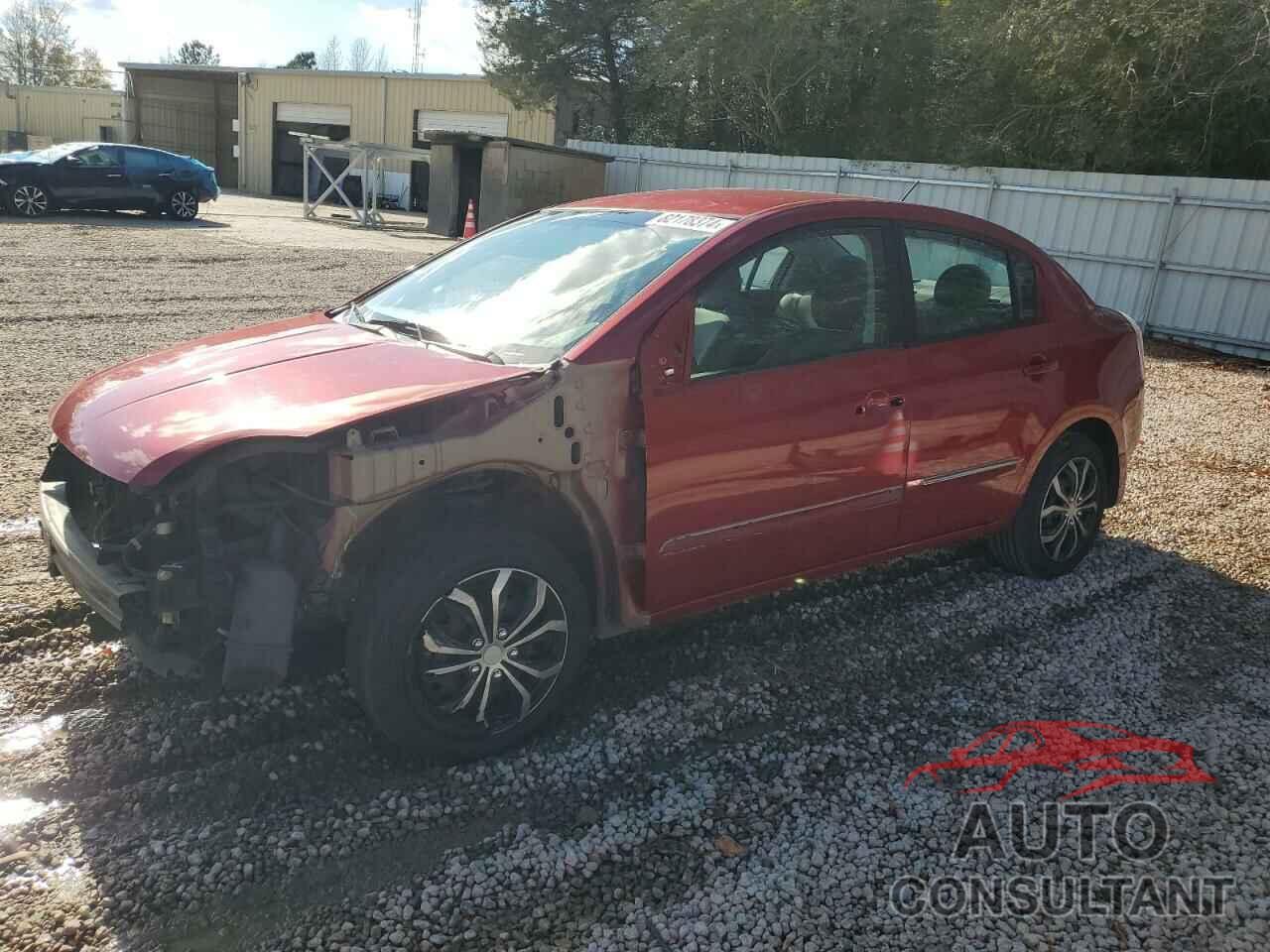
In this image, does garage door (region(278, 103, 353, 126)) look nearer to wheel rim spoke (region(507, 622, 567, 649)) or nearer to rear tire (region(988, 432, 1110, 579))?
rear tire (region(988, 432, 1110, 579))

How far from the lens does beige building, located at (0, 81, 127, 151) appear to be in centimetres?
4438

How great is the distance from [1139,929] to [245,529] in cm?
270

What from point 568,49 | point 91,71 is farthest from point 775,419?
point 91,71

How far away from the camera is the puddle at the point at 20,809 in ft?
8.94

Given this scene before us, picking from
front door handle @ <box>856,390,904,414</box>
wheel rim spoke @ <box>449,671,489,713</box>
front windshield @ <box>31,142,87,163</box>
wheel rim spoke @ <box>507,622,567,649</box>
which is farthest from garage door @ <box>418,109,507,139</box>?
wheel rim spoke @ <box>449,671,489,713</box>

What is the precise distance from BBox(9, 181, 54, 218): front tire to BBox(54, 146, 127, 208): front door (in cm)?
30

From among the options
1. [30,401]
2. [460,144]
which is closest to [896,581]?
[30,401]

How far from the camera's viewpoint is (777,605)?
14.5 ft

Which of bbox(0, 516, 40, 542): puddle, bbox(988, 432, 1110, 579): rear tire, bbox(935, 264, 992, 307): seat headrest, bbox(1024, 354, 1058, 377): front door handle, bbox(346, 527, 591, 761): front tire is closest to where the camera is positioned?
bbox(346, 527, 591, 761): front tire

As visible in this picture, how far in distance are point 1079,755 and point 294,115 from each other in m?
41.0

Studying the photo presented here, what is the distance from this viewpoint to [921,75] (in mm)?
22953

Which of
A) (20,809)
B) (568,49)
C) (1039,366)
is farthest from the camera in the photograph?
(568,49)

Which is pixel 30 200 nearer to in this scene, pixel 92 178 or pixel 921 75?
pixel 92 178

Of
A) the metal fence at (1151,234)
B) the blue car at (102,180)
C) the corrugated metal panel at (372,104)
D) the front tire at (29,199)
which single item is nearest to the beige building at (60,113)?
the corrugated metal panel at (372,104)
